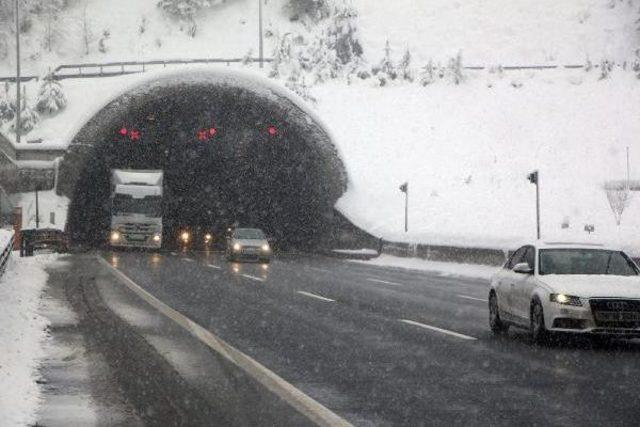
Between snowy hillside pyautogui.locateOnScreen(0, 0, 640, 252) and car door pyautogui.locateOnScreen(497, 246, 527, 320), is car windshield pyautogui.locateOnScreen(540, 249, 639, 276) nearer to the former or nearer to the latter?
car door pyautogui.locateOnScreen(497, 246, 527, 320)

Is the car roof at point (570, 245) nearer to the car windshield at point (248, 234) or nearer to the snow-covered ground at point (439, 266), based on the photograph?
the snow-covered ground at point (439, 266)

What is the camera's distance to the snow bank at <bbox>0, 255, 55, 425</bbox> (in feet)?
27.3

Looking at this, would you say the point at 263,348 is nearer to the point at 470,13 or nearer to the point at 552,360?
the point at 552,360

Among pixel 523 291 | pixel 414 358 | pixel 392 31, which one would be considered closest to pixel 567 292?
pixel 523 291

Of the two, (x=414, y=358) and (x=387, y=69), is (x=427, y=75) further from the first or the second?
(x=414, y=358)

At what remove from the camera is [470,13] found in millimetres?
97688

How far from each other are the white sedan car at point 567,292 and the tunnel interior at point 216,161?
3543 centimetres

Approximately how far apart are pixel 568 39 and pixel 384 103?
2822 cm

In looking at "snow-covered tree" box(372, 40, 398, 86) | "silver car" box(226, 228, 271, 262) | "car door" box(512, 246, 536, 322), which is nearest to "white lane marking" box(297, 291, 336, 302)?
"car door" box(512, 246, 536, 322)

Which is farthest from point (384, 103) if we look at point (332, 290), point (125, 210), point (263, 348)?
point (263, 348)

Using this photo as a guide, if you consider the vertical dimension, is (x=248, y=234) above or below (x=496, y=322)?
above

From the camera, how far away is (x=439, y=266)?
3603 cm

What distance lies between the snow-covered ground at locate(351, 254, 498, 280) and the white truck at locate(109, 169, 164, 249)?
11.3m

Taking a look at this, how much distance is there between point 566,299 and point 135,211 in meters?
36.4
